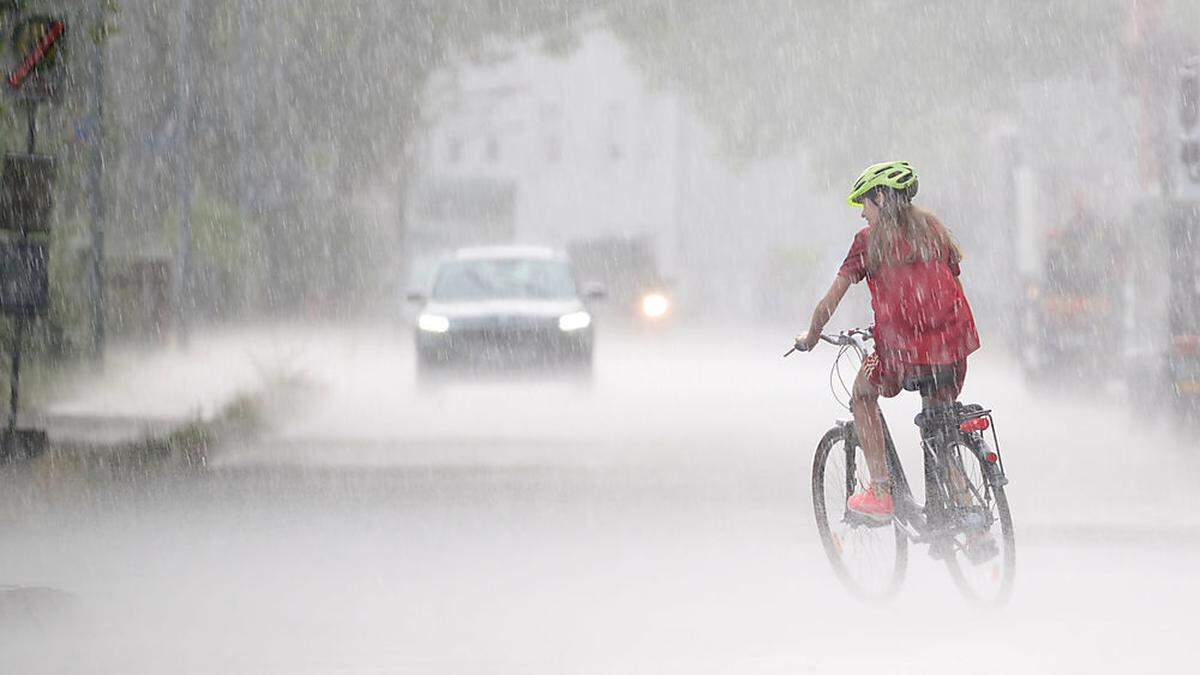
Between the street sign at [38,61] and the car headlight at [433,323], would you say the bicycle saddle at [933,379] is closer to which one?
the street sign at [38,61]

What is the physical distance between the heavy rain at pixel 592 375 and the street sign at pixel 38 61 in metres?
0.03

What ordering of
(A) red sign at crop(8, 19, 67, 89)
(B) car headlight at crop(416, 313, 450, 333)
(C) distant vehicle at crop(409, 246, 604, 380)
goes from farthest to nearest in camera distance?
(B) car headlight at crop(416, 313, 450, 333) < (C) distant vehicle at crop(409, 246, 604, 380) < (A) red sign at crop(8, 19, 67, 89)

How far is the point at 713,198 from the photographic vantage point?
78.7m

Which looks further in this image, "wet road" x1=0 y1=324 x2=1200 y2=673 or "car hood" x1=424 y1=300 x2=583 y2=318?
"car hood" x1=424 y1=300 x2=583 y2=318

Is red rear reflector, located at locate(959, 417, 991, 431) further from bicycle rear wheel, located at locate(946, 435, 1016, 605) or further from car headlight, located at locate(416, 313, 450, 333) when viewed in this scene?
car headlight, located at locate(416, 313, 450, 333)

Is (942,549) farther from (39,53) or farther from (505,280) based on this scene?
(505,280)

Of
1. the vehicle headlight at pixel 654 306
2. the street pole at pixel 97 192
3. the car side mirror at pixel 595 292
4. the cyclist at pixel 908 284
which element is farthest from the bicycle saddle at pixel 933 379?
the vehicle headlight at pixel 654 306

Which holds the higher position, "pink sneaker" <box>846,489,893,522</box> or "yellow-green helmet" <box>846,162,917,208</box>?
"yellow-green helmet" <box>846,162,917,208</box>

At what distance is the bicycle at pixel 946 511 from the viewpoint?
7684 mm

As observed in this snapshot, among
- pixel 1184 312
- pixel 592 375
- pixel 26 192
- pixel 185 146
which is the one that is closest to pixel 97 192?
pixel 592 375

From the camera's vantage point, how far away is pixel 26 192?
13.1 m

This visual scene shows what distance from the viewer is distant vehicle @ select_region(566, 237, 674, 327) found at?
3656cm

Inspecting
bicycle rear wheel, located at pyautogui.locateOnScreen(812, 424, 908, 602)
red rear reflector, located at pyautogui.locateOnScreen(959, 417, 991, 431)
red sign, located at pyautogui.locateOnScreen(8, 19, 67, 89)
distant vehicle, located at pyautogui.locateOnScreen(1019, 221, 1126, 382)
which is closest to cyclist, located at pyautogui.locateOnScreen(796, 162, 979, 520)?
red rear reflector, located at pyautogui.locateOnScreen(959, 417, 991, 431)

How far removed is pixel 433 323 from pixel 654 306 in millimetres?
15392
